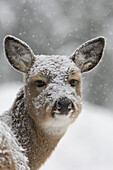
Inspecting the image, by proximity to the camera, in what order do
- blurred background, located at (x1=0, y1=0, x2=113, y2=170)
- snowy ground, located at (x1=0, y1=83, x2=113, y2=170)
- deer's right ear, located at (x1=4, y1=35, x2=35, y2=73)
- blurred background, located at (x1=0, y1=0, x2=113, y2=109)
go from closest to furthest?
deer's right ear, located at (x1=4, y1=35, x2=35, y2=73), snowy ground, located at (x1=0, y1=83, x2=113, y2=170), blurred background, located at (x1=0, y1=0, x2=113, y2=170), blurred background, located at (x1=0, y1=0, x2=113, y2=109)

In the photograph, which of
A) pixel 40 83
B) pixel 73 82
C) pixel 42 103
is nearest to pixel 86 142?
pixel 73 82

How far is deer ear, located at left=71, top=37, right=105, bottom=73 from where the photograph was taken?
6.02 meters

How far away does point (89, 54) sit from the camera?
6195mm

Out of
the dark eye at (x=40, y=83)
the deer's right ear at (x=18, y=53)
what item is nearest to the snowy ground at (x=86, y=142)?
the deer's right ear at (x=18, y=53)

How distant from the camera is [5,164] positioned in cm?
250

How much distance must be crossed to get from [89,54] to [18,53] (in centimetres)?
94

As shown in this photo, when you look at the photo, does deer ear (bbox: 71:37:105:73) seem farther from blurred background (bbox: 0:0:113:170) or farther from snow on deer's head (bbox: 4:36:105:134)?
blurred background (bbox: 0:0:113:170)

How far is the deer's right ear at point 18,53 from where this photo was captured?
573cm

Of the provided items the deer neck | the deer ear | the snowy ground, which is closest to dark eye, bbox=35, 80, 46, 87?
the deer neck

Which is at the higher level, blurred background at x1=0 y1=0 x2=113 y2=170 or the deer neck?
blurred background at x1=0 y1=0 x2=113 y2=170

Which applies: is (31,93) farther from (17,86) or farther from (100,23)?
(100,23)

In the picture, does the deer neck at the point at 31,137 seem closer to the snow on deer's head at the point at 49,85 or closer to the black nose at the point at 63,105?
the snow on deer's head at the point at 49,85

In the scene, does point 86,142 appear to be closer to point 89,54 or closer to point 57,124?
point 89,54

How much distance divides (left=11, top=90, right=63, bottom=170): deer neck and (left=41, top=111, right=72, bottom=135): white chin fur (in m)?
0.05
